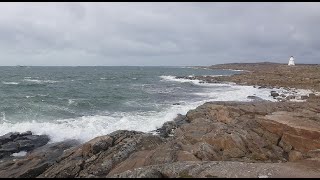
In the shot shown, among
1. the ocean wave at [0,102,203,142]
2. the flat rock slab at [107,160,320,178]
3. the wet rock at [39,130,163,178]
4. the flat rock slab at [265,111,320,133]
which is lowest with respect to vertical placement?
the ocean wave at [0,102,203,142]

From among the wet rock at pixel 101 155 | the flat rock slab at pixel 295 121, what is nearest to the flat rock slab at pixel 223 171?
the wet rock at pixel 101 155

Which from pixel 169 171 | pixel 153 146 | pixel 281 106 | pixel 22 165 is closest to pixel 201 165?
pixel 169 171

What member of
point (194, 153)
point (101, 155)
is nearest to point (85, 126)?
point (101, 155)

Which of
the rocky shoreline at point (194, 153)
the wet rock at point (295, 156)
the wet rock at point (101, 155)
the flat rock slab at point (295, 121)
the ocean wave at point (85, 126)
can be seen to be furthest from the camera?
the ocean wave at point (85, 126)

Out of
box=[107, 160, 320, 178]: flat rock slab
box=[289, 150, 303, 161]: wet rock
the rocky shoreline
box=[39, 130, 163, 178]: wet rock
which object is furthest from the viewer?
box=[289, 150, 303, 161]: wet rock

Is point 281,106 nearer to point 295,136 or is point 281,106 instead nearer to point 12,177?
point 295,136

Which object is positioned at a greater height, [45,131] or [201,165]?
[201,165]

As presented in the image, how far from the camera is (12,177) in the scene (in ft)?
51.2

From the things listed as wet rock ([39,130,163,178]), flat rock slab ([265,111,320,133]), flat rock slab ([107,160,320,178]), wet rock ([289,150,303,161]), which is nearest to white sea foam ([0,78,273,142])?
wet rock ([39,130,163,178])

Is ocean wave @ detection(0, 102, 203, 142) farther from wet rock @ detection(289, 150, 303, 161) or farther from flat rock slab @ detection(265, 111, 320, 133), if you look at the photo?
wet rock @ detection(289, 150, 303, 161)

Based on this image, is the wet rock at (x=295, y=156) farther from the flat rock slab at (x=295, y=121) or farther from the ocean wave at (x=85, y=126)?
the ocean wave at (x=85, y=126)

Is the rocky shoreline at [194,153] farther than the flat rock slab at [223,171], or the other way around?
the rocky shoreline at [194,153]

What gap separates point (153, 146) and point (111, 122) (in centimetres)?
1155

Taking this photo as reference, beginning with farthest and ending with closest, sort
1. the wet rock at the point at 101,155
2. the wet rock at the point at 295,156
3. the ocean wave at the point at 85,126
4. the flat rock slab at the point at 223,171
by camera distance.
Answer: the ocean wave at the point at 85,126 < the wet rock at the point at 295,156 < the wet rock at the point at 101,155 < the flat rock slab at the point at 223,171
